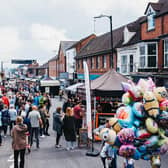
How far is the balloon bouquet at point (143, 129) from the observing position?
7133mm

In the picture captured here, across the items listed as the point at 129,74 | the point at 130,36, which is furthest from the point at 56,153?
the point at 130,36

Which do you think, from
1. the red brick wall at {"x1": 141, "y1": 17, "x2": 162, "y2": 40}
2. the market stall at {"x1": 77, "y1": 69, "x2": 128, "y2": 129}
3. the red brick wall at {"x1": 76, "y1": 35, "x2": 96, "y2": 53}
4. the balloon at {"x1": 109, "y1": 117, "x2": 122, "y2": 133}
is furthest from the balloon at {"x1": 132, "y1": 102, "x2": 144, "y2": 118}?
the red brick wall at {"x1": 76, "y1": 35, "x2": 96, "y2": 53}

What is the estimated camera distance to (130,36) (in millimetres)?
30766

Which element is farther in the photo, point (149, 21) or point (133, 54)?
point (133, 54)

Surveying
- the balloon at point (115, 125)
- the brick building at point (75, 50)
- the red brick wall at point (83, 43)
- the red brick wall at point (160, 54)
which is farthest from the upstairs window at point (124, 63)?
the red brick wall at point (83, 43)

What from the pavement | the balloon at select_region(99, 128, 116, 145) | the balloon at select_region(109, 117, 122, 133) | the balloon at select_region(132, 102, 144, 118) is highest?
the balloon at select_region(132, 102, 144, 118)

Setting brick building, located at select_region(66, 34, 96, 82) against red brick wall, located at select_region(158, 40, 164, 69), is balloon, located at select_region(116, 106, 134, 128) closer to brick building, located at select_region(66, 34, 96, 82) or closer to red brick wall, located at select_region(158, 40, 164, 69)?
red brick wall, located at select_region(158, 40, 164, 69)

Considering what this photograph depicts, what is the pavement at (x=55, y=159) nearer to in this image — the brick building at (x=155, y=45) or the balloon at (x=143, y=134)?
the balloon at (x=143, y=134)

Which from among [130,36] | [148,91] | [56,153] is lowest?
[56,153]

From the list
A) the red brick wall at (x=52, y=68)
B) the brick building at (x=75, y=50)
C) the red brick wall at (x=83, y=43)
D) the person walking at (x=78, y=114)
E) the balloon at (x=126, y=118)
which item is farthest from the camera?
the red brick wall at (x=52, y=68)

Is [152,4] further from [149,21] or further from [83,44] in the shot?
[83,44]

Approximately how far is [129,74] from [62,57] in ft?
139

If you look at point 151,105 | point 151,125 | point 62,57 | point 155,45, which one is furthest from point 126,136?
point 62,57

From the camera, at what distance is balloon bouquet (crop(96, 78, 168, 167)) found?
23.4 ft
